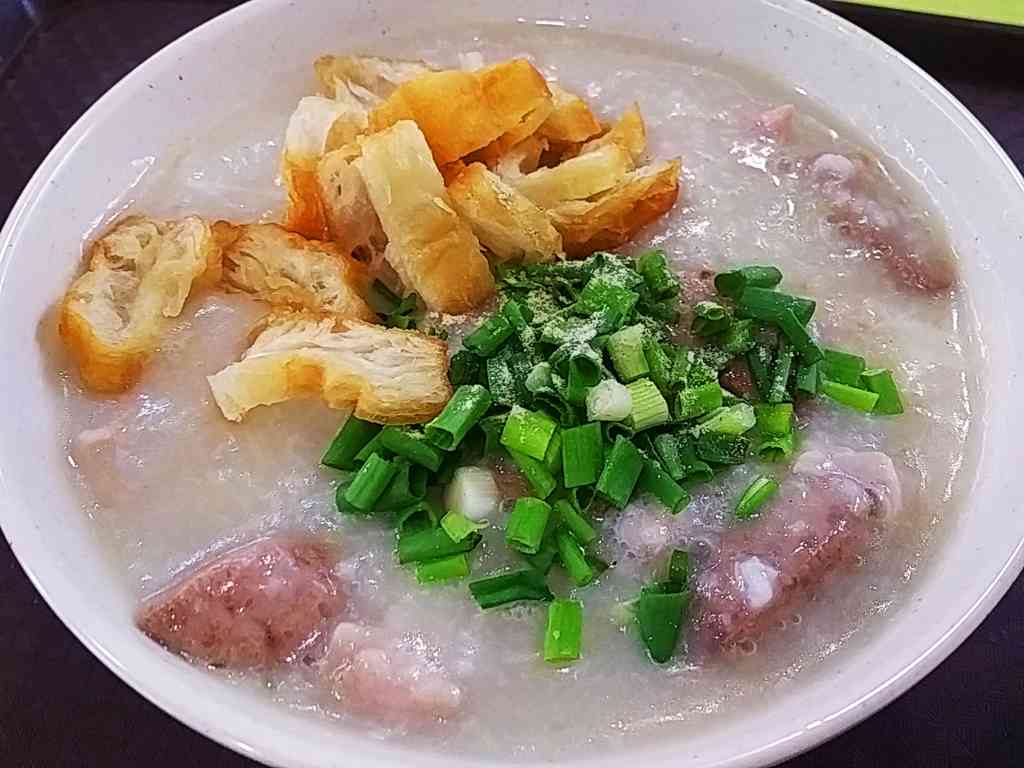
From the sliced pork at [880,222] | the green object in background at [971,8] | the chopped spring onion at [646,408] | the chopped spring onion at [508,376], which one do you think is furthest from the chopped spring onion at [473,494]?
the green object in background at [971,8]

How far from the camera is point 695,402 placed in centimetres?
148

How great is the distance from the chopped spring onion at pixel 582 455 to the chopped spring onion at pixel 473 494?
0.11 m

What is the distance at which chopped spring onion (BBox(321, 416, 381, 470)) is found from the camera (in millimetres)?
1495

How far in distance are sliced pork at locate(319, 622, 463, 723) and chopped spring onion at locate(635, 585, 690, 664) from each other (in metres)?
0.25

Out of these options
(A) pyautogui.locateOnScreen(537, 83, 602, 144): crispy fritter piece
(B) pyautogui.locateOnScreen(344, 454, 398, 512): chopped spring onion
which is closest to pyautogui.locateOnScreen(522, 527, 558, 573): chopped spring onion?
(B) pyautogui.locateOnScreen(344, 454, 398, 512): chopped spring onion

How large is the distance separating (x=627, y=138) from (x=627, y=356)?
1.71 ft

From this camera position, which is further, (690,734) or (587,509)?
(587,509)

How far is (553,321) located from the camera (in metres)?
1.56

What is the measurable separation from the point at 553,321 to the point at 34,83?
1544 millimetres

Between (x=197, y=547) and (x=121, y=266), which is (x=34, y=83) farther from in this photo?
(x=197, y=547)

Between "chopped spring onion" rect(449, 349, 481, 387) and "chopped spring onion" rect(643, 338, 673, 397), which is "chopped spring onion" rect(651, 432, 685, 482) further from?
"chopped spring onion" rect(449, 349, 481, 387)

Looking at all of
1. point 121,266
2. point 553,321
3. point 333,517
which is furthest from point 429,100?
point 333,517

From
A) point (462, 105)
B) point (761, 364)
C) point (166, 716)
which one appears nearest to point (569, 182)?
point (462, 105)

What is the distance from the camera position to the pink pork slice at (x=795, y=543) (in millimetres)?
1367
